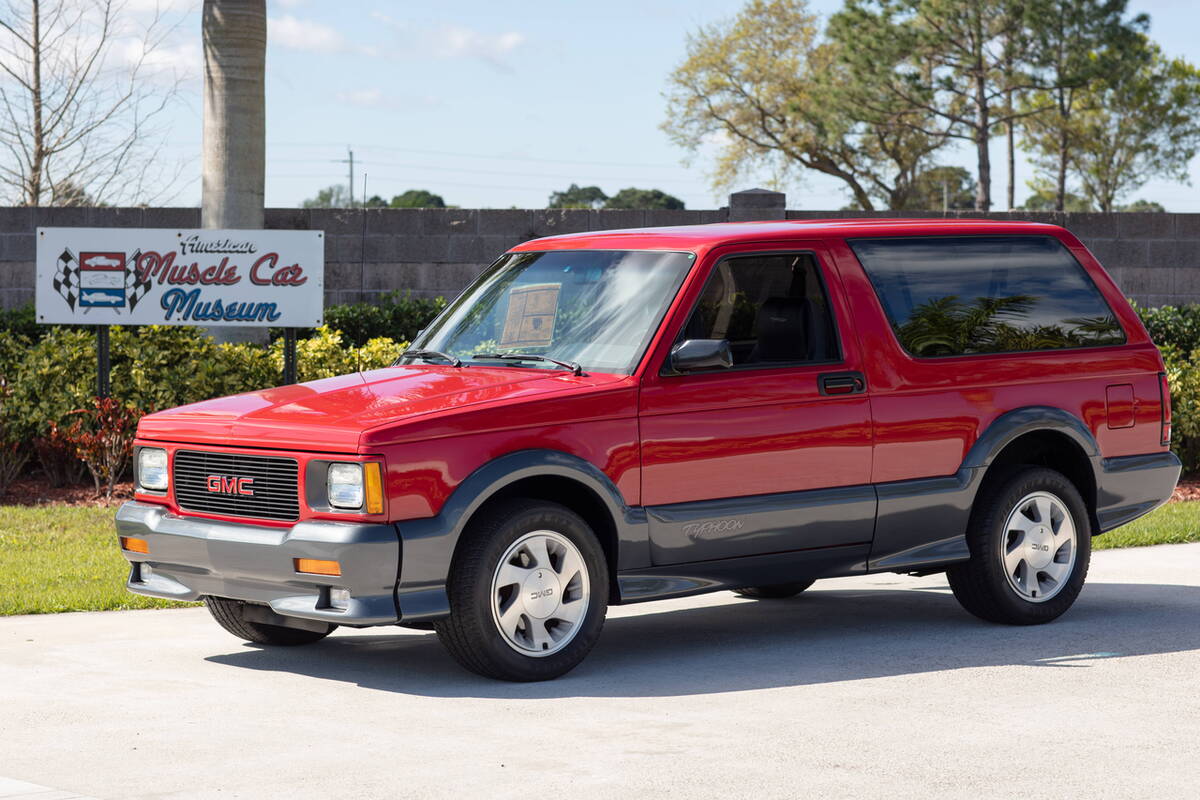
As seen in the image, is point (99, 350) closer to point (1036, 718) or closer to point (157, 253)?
point (157, 253)

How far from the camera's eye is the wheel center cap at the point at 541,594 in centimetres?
740

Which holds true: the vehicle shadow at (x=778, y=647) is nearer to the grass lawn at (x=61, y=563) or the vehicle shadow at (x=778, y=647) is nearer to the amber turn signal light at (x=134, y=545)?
the amber turn signal light at (x=134, y=545)

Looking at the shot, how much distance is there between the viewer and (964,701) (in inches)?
283

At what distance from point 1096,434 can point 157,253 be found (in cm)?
820

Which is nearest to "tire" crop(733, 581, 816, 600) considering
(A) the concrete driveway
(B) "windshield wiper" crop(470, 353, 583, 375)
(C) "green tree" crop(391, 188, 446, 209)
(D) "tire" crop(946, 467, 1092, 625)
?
(A) the concrete driveway

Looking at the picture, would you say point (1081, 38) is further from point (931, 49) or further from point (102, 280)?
point (102, 280)

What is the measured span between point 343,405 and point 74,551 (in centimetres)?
442

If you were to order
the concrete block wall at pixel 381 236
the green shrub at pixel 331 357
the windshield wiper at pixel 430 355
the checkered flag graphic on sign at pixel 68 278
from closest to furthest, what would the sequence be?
the windshield wiper at pixel 430 355
the checkered flag graphic on sign at pixel 68 278
the green shrub at pixel 331 357
the concrete block wall at pixel 381 236

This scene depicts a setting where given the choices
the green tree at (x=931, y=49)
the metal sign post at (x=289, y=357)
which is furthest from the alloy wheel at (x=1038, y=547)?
the green tree at (x=931, y=49)

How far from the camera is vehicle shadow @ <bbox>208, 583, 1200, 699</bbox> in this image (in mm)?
7605

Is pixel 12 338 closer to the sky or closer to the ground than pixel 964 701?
closer to the sky

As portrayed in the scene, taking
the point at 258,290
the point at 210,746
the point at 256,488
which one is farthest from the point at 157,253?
the point at 210,746

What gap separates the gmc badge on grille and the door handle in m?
2.70

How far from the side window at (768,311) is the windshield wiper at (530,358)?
57 centimetres
